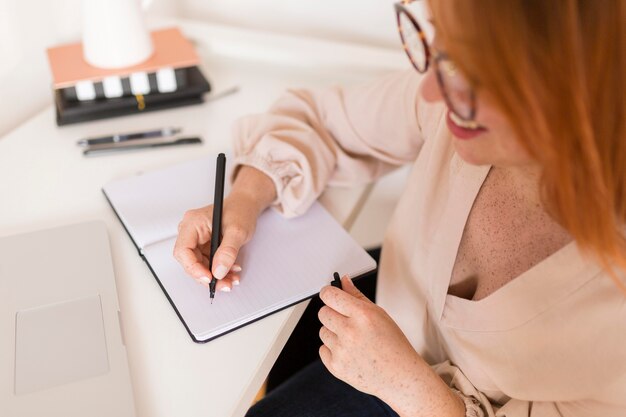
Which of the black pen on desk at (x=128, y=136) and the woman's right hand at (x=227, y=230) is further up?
the black pen on desk at (x=128, y=136)

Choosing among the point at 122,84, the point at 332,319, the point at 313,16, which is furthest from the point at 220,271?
the point at 313,16

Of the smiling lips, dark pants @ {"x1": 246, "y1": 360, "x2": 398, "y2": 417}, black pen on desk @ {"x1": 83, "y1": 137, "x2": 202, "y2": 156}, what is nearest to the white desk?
black pen on desk @ {"x1": 83, "y1": 137, "x2": 202, "y2": 156}

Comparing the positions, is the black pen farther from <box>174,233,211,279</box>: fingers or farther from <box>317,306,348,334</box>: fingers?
<box>317,306,348,334</box>: fingers

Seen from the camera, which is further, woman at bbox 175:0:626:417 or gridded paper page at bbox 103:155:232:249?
gridded paper page at bbox 103:155:232:249

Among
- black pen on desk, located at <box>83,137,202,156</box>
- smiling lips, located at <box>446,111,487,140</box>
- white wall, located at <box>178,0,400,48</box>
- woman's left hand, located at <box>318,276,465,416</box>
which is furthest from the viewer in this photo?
white wall, located at <box>178,0,400,48</box>

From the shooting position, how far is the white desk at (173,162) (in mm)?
708

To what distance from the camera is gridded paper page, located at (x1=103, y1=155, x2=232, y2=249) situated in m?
0.88

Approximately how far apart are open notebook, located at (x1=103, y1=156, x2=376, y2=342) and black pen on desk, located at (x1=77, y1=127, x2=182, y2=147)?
0.37 feet

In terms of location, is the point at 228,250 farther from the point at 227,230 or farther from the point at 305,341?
the point at 305,341

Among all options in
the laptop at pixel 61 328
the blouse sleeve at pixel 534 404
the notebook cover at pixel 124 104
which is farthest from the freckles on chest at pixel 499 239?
the notebook cover at pixel 124 104

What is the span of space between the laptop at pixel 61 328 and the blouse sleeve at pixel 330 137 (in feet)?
0.85

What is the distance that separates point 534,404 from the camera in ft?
2.52

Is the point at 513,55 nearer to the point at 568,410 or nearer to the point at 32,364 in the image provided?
the point at 568,410

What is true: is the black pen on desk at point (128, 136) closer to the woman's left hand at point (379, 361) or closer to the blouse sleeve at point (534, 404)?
the woman's left hand at point (379, 361)
